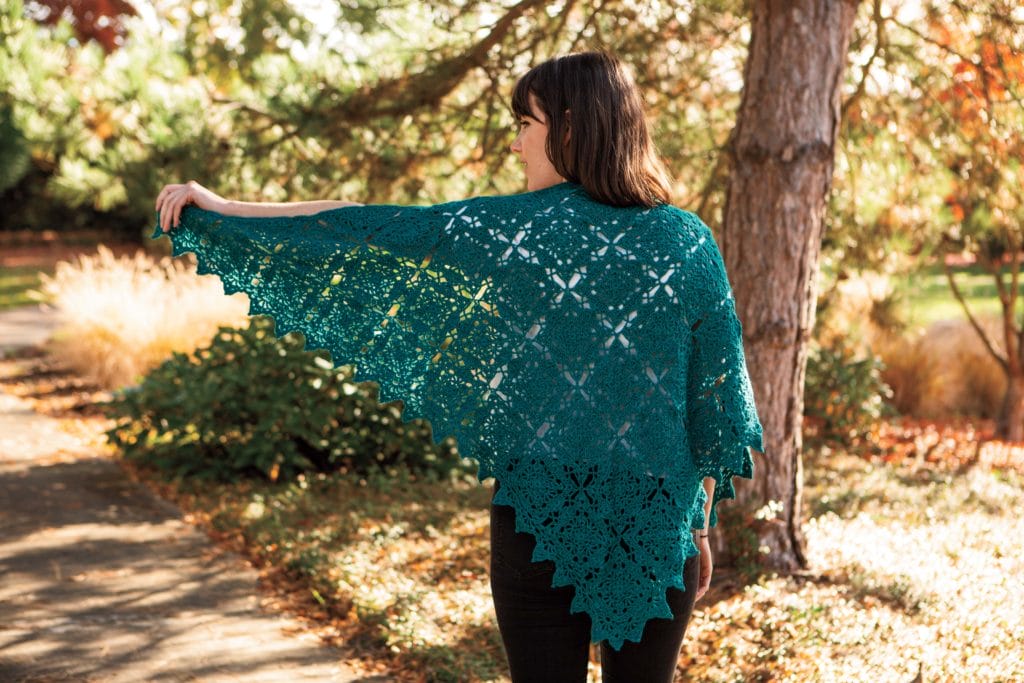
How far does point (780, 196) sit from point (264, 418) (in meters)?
3.47

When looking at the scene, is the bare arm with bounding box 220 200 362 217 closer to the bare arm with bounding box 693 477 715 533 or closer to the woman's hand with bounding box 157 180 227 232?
the woman's hand with bounding box 157 180 227 232

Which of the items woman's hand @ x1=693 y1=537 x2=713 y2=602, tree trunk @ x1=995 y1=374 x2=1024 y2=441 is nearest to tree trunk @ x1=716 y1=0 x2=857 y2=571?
woman's hand @ x1=693 y1=537 x2=713 y2=602

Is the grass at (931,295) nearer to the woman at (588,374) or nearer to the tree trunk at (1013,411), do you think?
the tree trunk at (1013,411)

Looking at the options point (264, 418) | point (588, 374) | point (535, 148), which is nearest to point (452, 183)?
point (264, 418)

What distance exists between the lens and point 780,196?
167 inches

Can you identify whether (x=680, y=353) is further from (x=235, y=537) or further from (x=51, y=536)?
(x=51, y=536)

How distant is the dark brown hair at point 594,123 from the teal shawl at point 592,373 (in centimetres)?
5

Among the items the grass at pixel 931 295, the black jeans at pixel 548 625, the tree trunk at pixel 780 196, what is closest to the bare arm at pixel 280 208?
the black jeans at pixel 548 625

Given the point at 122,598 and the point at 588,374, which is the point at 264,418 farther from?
the point at 588,374

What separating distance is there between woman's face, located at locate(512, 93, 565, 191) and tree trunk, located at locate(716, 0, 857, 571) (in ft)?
7.68

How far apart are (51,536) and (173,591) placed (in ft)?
3.64

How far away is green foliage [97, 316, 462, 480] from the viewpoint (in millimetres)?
6203

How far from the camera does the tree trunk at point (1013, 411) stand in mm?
8555

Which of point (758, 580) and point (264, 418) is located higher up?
point (264, 418)
